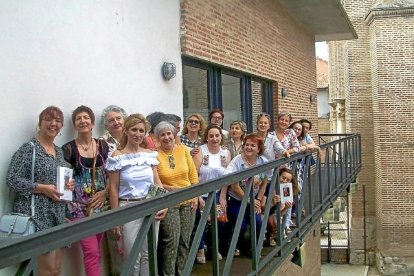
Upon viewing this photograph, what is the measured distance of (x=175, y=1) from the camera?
19.6 feet

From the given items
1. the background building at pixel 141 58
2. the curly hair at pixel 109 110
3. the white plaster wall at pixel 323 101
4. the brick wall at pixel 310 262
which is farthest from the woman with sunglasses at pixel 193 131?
the white plaster wall at pixel 323 101

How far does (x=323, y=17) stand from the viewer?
1143 centimetres

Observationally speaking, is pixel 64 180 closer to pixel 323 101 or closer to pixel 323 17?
pixel 323 17

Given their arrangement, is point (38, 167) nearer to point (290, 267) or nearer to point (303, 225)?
point (303, 225)

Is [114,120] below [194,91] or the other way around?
below

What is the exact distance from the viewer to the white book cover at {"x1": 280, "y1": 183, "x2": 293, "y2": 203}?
516 centimetres

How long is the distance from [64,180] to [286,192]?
2663mm

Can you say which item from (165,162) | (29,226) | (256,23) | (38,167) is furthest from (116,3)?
(256,23)

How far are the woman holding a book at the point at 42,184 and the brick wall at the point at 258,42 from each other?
3051 millimetres

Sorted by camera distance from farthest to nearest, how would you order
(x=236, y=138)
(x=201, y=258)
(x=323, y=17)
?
(x=323, y=17), (x=236, y=138), (x=201, y=258)

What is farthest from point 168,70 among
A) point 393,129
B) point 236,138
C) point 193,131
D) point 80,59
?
point 393,129

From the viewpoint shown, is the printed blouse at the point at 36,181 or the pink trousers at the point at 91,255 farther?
the pink trousers at the point at 91,255

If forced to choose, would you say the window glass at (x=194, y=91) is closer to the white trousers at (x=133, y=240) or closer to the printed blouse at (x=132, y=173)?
the printed blouse at (x=132, y=173)

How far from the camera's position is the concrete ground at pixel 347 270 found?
18781mm
